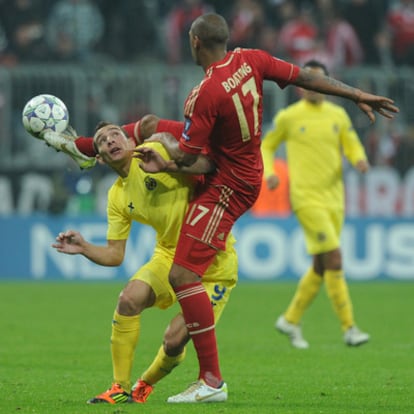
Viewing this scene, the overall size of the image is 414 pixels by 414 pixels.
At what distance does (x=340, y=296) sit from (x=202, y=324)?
4122mm

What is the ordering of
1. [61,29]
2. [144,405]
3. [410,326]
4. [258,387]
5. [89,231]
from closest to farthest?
[144,405], [258,387], [410,326], [89,231], [61,29]

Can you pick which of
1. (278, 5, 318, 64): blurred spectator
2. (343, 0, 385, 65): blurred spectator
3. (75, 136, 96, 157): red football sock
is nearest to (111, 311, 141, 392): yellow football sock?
(75, 136, 96, 157): red football sock

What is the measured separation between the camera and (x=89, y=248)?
23.1 feet

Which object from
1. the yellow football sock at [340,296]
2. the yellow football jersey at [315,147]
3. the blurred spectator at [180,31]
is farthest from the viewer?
the blurred spectator at [180,31]

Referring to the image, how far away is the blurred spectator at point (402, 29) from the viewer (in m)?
Result: 20.4

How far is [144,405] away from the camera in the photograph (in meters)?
7.06

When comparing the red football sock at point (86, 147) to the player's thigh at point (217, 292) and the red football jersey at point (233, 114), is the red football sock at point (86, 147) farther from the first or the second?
the player's thigh at point (217, 292)

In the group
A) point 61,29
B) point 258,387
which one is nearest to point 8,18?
point 61,29

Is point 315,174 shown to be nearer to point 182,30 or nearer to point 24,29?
point 182,30

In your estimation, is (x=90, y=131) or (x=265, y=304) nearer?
(x=265, y=304)

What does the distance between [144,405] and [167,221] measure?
1.14 metres

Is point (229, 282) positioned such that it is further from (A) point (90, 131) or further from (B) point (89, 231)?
(A) point (90, 131)

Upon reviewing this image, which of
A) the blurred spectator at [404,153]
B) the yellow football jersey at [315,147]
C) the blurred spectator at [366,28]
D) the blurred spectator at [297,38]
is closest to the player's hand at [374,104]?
the yellow football jersey at [315,147]

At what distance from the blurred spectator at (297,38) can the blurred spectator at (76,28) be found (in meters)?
3.18
